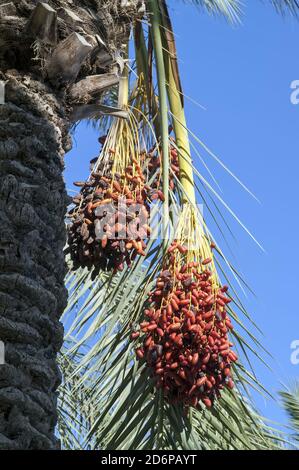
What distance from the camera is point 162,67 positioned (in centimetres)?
394

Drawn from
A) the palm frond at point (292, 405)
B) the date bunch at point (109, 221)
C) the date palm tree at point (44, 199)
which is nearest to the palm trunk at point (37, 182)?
the date palm tree at point (44, 199)

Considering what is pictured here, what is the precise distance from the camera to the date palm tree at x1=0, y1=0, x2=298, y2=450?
270cm

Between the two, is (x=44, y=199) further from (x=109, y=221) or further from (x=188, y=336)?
(x=188, y=336)

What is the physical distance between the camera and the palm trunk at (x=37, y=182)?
2674mm

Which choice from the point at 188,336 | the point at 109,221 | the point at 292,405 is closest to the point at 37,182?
the point at 109,221

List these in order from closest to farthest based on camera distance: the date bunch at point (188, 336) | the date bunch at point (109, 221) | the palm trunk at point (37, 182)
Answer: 1. the palm trunk at point (37, 182)
2. the date bunch at point (188, 336)
3. the date bunch at point (109, 221)

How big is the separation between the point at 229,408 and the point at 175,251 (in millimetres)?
751

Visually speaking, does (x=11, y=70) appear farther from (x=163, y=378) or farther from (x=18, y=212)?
(x=163, y=378)

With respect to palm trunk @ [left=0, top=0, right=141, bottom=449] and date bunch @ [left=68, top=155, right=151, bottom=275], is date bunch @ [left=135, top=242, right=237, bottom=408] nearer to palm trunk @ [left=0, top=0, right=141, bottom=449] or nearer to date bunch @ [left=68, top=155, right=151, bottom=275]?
date bunch @ [left=68, top=155, right=151, bottom=275]

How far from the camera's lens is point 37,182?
304 centimetres

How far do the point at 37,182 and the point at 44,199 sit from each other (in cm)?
7

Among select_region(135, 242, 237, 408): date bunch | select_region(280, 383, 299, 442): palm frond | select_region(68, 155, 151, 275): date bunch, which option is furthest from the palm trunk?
select_region(280, 383, 299, 442): palm frond

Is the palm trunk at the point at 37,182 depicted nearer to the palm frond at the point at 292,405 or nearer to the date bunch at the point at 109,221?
the date bunch at the point at 109,221

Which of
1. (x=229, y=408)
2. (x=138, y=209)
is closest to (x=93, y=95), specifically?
(x=138, y=209)
